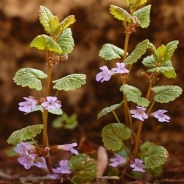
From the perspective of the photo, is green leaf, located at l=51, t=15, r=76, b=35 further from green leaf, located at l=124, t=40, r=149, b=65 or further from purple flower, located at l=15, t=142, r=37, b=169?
purple flower, located at l=15, t=142, r=37, b=169

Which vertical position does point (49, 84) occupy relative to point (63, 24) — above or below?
below

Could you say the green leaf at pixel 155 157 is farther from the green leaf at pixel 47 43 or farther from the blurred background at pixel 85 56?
the blurred background at pixel 85 56

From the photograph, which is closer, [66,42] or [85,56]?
[66,42]

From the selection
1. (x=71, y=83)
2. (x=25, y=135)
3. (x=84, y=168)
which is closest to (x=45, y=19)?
(x=71, y=83)

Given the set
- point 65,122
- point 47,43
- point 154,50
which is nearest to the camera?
point 47,43

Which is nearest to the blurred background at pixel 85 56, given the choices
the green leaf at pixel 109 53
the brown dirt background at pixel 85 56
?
the brown dirt background at pixel 85 56

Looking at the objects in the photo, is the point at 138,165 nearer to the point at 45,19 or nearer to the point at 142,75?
the point at 142,75

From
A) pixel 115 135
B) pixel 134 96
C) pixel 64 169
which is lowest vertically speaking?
pixel 64 169
